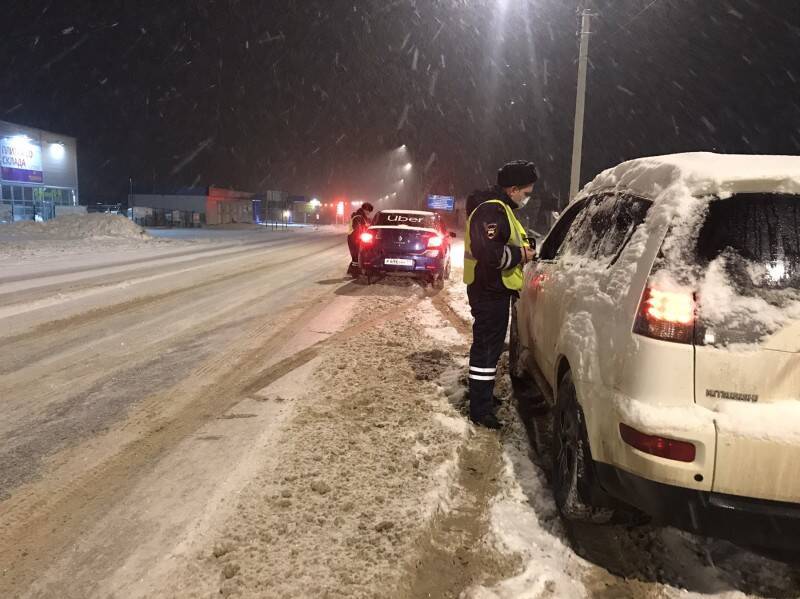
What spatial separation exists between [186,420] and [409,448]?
5.73 ft

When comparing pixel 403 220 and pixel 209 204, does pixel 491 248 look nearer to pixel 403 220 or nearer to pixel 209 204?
pixel 403 220

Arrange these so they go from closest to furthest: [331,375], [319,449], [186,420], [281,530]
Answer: [281,530] → [319,449] → [186,420] → [331,375]

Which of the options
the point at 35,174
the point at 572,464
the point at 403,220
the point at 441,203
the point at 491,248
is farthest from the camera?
the point at 441,203

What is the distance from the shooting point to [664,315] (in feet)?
7.38

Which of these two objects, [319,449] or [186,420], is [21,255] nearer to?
[186,420]

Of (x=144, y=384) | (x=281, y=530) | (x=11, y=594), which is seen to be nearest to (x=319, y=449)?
(x=281, y=530)

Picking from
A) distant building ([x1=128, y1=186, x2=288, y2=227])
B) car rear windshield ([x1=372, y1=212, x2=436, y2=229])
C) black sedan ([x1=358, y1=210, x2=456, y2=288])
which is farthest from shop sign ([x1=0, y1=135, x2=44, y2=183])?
black sedan ([x1=358, y1=210, x2=456, y2=288])

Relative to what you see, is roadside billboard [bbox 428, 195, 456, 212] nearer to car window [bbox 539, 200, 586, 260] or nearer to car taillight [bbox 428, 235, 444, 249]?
car taillight [bbox 428, 235, 444, 249]

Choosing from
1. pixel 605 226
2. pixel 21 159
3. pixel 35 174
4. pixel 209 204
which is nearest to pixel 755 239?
pixel 605 226

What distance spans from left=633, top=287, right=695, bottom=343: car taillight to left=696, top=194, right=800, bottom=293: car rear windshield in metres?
0.20

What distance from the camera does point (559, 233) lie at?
4.57 metres

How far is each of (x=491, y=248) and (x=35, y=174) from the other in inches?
1829

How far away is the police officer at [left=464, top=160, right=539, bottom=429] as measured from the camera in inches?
157

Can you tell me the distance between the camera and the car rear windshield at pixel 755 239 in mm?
2229
